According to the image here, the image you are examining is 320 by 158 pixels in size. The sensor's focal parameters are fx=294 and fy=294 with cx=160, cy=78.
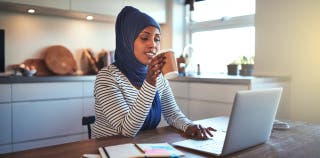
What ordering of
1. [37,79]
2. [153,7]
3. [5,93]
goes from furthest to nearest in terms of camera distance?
[153,7] → [37,79] → [5,93]

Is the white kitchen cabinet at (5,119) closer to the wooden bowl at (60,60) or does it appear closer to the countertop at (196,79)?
the countertop at (196,79)

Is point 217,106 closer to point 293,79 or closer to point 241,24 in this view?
point 293,79

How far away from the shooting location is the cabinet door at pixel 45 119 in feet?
8.38

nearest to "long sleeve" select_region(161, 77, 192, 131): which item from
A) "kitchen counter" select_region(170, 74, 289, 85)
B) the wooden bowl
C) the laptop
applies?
the laptop

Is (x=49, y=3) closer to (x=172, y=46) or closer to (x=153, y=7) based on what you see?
(x=153, y=7)

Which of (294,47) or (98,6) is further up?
(98,6)

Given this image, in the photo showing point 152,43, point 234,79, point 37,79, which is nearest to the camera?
point 152,43

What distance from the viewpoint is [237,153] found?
0.94 m

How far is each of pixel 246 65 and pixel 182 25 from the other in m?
1.25

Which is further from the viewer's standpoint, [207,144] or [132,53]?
[132,53]

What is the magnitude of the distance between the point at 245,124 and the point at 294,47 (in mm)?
1882

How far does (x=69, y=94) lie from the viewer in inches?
111

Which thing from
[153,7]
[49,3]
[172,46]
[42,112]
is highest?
[153,7]

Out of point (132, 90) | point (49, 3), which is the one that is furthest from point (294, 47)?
point (49, 3)
